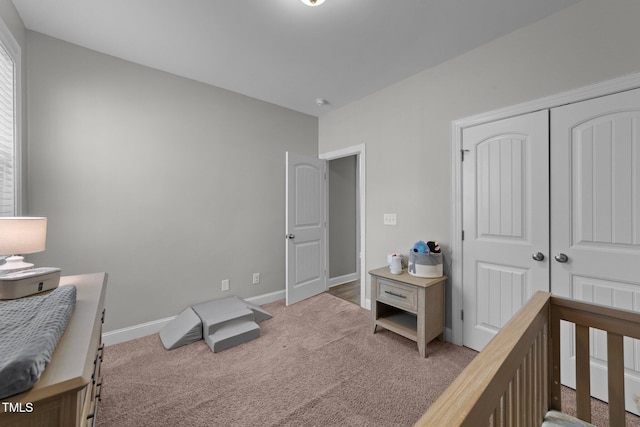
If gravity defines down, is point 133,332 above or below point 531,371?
below

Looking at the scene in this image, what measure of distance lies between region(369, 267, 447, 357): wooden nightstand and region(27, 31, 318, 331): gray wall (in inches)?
57.6

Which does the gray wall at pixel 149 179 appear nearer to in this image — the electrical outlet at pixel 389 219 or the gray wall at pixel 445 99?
the gray wall at pixel 445 99

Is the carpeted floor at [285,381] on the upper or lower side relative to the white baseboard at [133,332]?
lower

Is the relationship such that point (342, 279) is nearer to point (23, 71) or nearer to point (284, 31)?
point (284, 31)

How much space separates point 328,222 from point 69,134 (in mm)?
2908

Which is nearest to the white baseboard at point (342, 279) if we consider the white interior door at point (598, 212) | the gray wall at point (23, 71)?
the white interior door at point (598, 212)

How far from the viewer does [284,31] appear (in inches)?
75.8

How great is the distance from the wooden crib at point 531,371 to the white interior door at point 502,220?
31.2 inches

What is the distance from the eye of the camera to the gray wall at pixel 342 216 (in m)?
4.06

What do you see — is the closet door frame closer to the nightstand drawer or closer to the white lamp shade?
the nightstand drawer

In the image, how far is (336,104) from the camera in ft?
10.7

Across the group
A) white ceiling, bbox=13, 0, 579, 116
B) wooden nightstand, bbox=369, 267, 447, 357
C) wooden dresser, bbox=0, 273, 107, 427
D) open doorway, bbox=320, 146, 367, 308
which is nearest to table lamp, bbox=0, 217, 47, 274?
wooden dresser, bbox=0, 273, 107, 427

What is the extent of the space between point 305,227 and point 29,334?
2.79m

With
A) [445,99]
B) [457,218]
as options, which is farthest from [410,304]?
[445,99]
